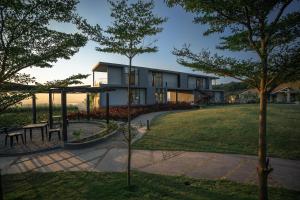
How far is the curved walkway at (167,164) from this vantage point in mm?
7398

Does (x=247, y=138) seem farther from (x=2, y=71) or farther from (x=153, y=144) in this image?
(x=2, y=71)

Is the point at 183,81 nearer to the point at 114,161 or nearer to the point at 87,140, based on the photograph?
the point at 87,140

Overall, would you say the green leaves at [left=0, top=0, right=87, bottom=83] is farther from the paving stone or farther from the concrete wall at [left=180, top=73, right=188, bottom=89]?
the concrete wall at [left=180, top=73, right=188, bottom=89]

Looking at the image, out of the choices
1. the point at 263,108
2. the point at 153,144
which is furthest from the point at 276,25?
the point at 153,144

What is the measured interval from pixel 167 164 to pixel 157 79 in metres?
31.3

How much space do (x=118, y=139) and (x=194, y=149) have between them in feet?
17.2

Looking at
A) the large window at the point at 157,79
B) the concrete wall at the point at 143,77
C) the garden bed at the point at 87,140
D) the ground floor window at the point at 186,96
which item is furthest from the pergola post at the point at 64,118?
the ground floor window at the point at 186,96

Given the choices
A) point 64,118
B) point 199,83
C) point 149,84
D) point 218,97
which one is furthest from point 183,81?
point 64,118

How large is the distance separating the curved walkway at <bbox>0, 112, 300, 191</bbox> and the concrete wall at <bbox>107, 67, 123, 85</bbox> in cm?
2082

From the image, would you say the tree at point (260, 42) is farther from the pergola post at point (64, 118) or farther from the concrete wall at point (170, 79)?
the concrete wall at point (170, 79)

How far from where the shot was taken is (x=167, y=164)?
8773 millimetres

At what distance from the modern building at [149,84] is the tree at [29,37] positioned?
23378 mm

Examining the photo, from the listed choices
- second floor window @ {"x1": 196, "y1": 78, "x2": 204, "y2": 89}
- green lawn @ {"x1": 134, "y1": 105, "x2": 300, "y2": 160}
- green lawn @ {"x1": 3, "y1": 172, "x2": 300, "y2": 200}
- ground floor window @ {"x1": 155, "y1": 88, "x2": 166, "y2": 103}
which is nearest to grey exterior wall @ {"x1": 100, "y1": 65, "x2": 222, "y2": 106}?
second floor window @ {"x1": 196, "y1": 78, "x2": 204, "y2": 89}

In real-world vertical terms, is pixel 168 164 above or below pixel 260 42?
below
